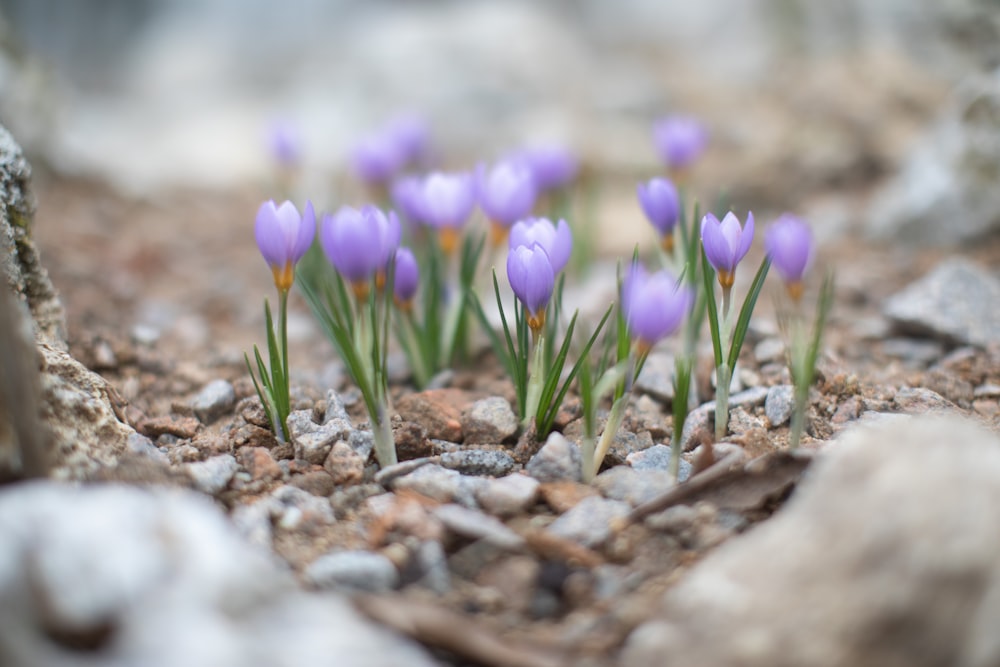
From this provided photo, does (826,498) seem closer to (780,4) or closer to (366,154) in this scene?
(366,154)

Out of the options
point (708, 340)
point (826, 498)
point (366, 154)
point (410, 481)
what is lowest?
point (708, 340)

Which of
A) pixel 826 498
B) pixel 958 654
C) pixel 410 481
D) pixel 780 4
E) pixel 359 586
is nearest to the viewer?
pixel 958 654

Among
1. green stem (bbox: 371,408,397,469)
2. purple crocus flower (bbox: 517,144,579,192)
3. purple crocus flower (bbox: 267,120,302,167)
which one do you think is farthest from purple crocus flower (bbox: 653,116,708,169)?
green stem (bbox: 371,408,397,469)

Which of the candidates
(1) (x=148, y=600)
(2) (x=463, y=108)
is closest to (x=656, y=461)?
(1) (x=148, y=600)

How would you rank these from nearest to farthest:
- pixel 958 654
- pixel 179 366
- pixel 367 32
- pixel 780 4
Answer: pixel 958 654
pixel 179 366
pixel 780 4
pixel 367 32

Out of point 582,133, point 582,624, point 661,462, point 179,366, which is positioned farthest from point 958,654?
point 582,133
